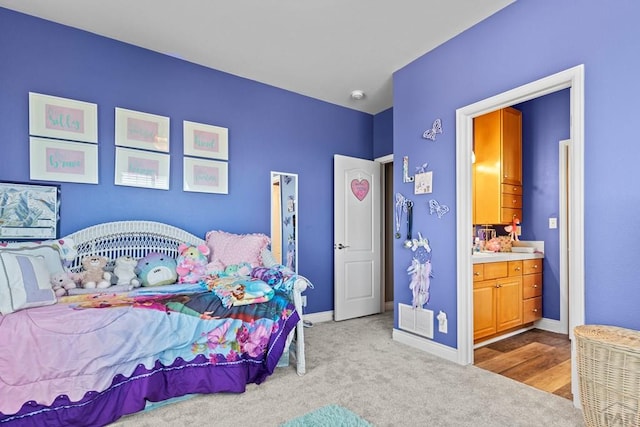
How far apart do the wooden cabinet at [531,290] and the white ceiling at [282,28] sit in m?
2.47

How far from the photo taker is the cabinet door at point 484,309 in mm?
3025

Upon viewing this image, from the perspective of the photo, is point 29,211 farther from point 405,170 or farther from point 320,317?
point 405,170

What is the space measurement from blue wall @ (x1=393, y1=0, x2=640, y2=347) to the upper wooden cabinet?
3.61 ft

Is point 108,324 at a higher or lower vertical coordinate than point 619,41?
lower

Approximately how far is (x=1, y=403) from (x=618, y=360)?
2.95 m

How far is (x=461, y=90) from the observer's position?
9.05 ft

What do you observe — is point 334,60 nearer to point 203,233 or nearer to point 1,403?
point 203,233

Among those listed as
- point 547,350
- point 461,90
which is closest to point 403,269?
point 547,350

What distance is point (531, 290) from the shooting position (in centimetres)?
358

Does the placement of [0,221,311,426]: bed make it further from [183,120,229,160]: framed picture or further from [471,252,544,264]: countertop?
[471,252,544,264]: countertop

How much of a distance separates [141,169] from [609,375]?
3.40m

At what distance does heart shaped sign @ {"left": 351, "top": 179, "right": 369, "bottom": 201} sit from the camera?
421cm

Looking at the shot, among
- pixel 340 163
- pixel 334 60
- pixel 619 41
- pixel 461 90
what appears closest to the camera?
pixel 619 41

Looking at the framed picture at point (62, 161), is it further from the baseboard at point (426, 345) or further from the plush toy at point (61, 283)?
the baseboard at point (426, 345)
